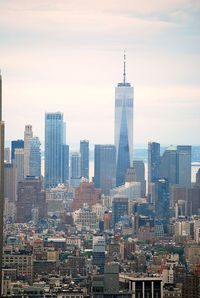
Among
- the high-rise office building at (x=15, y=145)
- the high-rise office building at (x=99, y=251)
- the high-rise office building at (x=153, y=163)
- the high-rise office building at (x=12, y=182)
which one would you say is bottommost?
the high-rise office building at (x=99, y=251)

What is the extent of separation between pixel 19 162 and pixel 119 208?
18.7ft

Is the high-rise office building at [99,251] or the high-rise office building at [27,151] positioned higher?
the high-rise office building at [27,151]

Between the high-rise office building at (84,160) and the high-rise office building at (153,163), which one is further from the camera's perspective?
the high-rise office building at (84,160)

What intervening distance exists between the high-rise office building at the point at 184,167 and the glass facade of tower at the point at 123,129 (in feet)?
15.5

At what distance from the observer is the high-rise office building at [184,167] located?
50.9 meters

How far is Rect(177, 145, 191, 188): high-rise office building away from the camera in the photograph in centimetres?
5089

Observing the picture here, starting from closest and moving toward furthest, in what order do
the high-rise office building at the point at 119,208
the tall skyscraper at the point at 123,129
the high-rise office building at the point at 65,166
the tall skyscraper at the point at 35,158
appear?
the high-rise office building at the point at 119,208, the tall skyscraper at the point at 35,158, the high-rise office building at the point at 65,166, the tall skyscraper at the point at 123,129

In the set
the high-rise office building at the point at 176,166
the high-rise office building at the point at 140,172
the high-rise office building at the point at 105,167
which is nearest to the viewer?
the high-rise office building at the point at 176,166

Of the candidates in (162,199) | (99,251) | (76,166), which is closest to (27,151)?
(76,166)

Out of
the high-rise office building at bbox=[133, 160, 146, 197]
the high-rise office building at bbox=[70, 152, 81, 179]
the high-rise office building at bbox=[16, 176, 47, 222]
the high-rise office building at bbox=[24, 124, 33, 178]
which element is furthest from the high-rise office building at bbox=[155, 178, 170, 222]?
the high-rise office building at bbox=[24, 124, 33, 178]

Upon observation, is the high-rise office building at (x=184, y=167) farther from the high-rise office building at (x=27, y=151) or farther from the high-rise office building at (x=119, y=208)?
the high-rise office building at (x=27, y=151)

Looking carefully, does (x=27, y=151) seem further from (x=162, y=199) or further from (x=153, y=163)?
(x=162, y=199)

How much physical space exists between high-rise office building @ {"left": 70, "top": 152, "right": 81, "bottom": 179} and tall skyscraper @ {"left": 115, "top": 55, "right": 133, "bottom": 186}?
2.01 meters

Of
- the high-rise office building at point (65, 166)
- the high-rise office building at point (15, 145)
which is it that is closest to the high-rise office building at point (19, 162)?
the high-rise office building at point (15, 145)
